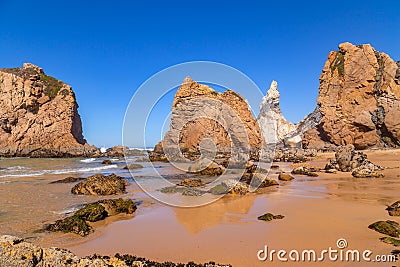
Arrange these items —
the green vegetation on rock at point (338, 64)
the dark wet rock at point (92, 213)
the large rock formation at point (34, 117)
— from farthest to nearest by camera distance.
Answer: the large rock formation at point (34, 117)
the green vegetation on rock at point (338, 64)
the dark wet rock at point (92, 213)

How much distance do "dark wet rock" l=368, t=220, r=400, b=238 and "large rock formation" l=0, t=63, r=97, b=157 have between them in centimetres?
4420

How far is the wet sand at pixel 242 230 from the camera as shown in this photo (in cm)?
387

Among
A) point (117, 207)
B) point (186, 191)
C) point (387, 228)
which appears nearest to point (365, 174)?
point (186, 191)

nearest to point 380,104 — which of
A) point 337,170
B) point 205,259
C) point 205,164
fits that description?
point 337,170

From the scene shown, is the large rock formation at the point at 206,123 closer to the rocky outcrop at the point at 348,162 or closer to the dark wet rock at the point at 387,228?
the rocky outcrop at the point at 348,162

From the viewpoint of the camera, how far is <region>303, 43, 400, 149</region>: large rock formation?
3052 centimetres

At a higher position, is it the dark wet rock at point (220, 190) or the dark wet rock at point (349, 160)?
the dark wet rock at point (349, 160)

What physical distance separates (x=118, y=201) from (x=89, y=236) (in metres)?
2.10

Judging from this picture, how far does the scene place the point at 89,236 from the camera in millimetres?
4789

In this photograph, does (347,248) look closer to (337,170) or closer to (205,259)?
(205,259)

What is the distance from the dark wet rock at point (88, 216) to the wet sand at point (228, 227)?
0.66ft

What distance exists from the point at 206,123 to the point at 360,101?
26971 mm

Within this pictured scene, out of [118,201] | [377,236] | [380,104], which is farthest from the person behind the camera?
[380,104]

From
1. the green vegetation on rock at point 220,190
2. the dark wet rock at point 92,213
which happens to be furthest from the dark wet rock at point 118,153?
the dark wet rock at point 92,213
